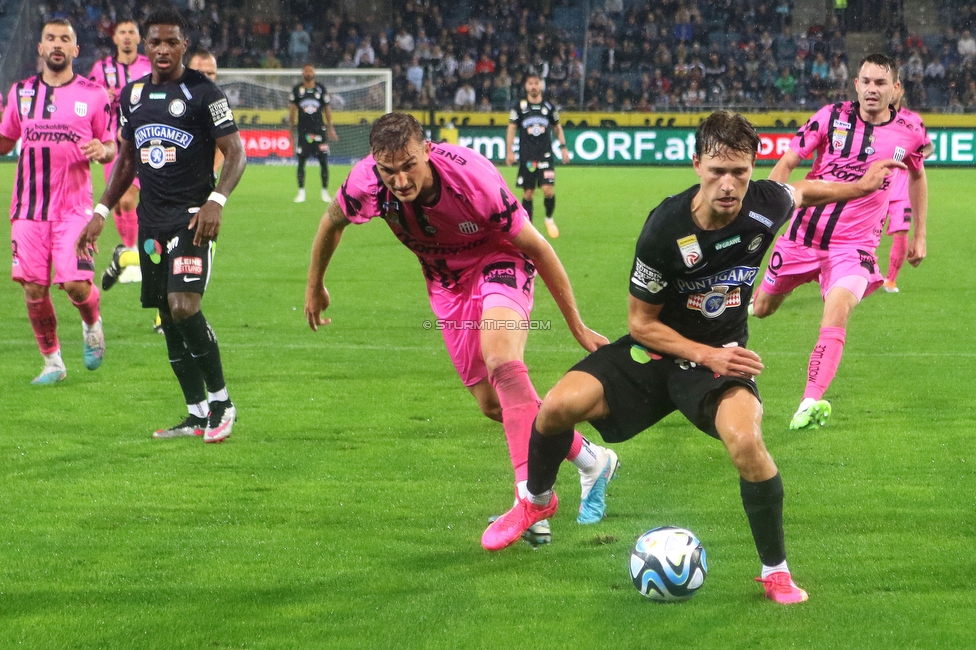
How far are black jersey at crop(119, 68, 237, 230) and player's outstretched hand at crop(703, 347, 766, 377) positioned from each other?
335cm

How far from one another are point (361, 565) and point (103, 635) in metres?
1.04

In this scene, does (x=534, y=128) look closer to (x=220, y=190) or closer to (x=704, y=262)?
(x=220, y=190)

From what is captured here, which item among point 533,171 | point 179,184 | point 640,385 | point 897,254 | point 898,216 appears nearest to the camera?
point 640,385

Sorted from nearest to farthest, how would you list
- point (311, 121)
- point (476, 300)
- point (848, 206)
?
point (476, 300), point (848, 206), point (311, 121)

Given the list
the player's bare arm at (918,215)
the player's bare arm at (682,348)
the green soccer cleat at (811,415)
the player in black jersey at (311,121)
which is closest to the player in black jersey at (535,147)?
the player in black jersey at (311,121)

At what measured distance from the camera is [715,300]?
439 cm

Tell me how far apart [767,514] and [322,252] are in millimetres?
2307

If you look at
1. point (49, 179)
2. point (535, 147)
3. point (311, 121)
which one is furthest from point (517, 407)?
point (311, 121)

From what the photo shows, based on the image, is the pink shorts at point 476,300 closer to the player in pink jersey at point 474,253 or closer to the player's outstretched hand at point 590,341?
the player in pink jersey at point 474,253

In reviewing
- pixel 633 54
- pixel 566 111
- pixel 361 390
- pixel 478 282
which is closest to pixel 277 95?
pixel 566 111

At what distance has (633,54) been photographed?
1341 inches

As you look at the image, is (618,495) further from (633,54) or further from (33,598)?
(633,54)

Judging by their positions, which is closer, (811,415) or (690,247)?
(690,247)

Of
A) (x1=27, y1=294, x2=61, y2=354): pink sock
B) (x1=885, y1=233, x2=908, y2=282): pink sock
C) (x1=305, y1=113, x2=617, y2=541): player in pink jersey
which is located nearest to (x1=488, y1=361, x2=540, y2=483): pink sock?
(x1=305, y1=113, x2=617, y2=541): player in pink jersey
